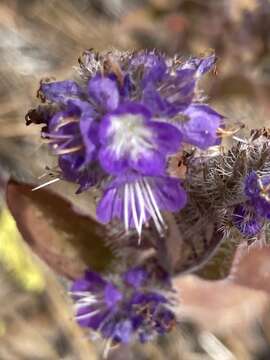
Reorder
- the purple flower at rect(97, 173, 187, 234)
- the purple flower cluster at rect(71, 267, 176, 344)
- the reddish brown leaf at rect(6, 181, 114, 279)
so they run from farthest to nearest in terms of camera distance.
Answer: the reddish brown leaf at rect(6, 181, 114, 279), the purple flower cluster at rect(71, 267, 176, 344), the purple flower at rect(97, 173, 187, 234)

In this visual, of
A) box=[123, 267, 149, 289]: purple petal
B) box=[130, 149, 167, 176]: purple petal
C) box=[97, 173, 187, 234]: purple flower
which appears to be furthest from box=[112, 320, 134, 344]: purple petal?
box=[130, 149, 167, 176]: purple petal

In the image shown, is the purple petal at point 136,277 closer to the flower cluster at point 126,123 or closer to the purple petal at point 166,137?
the flower cluster at point 126,123

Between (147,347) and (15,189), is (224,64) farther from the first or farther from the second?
(15,189)

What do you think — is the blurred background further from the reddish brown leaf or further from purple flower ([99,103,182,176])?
purple flower ([99,103,182,176])

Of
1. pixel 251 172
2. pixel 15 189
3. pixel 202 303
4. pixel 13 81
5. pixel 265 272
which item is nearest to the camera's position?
pixel 251 172

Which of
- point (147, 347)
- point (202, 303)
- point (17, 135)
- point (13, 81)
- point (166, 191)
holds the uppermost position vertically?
point (13, 81)

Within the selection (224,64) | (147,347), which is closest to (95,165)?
(147,347)

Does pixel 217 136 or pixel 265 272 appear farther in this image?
pixel 265 272

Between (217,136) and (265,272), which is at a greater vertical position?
(217,136)
